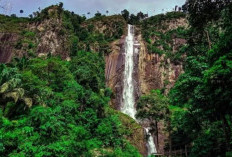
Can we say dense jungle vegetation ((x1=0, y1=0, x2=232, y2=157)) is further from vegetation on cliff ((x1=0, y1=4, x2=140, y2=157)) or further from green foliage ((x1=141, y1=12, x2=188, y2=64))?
green foliage ((x1=141, y1=12, x2=188, y2=64))

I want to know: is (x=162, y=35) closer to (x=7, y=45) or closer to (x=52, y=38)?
(x=52, y=38)

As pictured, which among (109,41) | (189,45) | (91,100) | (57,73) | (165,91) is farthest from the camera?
Result: (109,41)

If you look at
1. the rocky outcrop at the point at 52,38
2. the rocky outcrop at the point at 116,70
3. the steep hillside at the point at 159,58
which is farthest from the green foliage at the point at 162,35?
the rocky outcrop at the point at 52,38

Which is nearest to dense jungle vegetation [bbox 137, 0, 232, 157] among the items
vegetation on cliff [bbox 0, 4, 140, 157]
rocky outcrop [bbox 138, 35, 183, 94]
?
vegetation on cliff [bbox 0, 4, 140, 157]

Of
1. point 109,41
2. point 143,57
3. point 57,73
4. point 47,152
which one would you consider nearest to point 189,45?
point 47,152

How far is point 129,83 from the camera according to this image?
45.2 metres

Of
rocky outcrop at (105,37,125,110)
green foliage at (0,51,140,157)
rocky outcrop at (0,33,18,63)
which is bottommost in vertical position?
green foliage at (0,51,140,157)

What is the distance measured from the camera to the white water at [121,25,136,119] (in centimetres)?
4131

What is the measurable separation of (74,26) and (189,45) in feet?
153

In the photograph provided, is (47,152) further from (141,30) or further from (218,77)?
(141,30)

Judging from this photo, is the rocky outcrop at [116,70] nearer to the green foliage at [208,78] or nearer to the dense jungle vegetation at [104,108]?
the dense jungle vegetation at [104,108]

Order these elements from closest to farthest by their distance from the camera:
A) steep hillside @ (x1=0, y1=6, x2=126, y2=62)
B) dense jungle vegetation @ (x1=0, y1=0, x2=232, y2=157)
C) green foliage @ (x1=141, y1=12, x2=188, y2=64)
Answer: dense jungle vegetation @ (x1=0, y1=0, x2=232, y2=157) → steep hillside @ (x1=0, y1=6, x2=126, y2=62) → green foliage @ (x1=141, y1=12, x2=188, y2=64)

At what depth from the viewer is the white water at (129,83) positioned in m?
41.3

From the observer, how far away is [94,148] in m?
14.7
